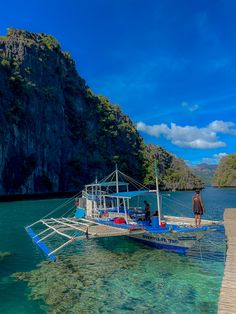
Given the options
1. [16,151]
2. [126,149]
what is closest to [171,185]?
[126,149]

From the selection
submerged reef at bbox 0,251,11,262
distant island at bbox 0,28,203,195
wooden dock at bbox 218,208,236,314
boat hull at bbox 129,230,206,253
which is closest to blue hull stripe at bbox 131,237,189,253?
boat hull at bbox 129,230,206,253

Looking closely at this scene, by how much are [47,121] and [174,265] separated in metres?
98.2

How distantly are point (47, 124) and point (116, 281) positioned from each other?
99281mm

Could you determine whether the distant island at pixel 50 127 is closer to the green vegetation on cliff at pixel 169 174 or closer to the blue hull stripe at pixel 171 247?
the green vegetation on cliff at pixel 169 174

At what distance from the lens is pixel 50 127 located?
365ft

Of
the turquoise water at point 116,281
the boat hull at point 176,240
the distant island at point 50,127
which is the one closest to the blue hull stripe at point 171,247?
the boat hull at point 176,240

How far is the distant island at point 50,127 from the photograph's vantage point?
320 ft

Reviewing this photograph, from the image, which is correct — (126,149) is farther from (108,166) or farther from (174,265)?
(174,265)

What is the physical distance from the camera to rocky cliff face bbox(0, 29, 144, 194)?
9744 centimetres

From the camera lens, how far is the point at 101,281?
15539mm

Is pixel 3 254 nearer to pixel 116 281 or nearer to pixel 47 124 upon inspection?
pixel 116 281

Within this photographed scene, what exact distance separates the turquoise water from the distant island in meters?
76.6

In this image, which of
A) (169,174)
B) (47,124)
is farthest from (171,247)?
(169,174)

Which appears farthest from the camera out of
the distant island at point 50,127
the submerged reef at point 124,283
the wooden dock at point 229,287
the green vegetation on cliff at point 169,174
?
the green vegetation on cliff at point 169,174
